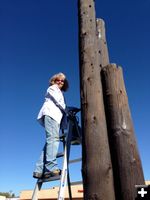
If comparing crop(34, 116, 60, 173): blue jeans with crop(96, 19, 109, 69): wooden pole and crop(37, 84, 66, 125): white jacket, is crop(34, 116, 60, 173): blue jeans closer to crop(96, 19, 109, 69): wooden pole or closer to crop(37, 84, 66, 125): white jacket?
crop(37, 84, 66, 125): white jacket

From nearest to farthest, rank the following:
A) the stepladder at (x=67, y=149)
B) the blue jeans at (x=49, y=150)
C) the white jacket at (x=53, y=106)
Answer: the stepladder at (x=67, y=149) < the blue jeans at (x=49, y=150) < the white jacket at (x=53, y=106)

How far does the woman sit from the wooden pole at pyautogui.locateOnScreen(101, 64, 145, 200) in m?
1.20

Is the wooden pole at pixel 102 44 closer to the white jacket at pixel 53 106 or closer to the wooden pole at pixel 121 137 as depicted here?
the wooden pole at pixel 121 137

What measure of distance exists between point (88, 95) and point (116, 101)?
1.11 feet

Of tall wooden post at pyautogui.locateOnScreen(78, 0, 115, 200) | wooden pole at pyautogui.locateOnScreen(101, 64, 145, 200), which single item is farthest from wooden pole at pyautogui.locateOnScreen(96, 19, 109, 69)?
wooden pole at pyautogui.locateOnScreen(101, 64, 145, 200)

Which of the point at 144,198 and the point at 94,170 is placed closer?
the point at 144,198

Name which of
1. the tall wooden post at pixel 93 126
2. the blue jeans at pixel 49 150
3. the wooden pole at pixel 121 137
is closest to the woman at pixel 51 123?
the blue jeans at pixel 49 150

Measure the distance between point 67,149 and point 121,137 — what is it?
53.2 inches

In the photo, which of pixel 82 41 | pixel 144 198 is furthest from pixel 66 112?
pixel 144 198

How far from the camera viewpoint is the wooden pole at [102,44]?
3291 millimetres

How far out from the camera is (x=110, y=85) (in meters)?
2.77

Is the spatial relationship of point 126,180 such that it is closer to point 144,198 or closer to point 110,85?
point 144,198

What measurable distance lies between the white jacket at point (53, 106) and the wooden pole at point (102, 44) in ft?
3.43

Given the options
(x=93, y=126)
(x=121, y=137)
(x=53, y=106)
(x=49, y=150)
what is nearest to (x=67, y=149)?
(x=49, y=150)
